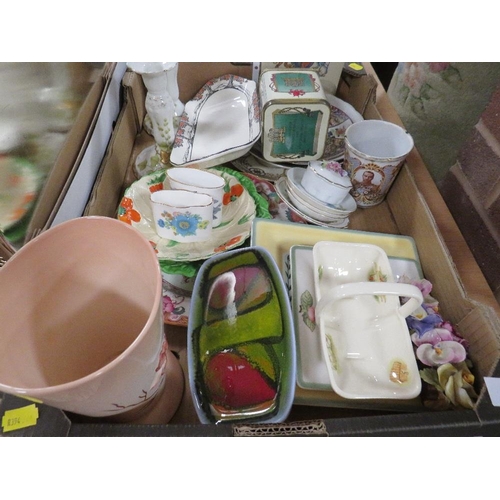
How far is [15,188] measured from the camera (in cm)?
42

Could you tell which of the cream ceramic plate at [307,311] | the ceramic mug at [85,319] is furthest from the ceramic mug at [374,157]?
the ceramic mug at [85,319]

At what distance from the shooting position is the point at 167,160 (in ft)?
2.22

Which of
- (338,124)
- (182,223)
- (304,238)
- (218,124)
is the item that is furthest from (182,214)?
(338,124)

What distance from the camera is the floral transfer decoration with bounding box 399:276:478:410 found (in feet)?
1.34

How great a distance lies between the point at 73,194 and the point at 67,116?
0.11 m

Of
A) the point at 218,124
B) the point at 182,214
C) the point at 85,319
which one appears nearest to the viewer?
the point at 85,319

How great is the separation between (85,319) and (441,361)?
0.39m

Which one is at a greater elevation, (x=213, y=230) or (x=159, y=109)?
(x=159, y=109)

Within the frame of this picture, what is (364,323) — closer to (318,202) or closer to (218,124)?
(318,202)

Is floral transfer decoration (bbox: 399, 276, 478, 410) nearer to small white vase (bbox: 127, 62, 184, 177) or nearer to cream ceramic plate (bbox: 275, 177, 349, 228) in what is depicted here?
cream ceramic plate (bbox: 275, 177, 349, 228)

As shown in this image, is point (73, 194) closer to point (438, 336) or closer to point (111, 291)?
point (111, 291)

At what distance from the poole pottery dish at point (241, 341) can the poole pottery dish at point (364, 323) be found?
2.2 inches

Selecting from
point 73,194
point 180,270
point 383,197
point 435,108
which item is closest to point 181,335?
point 180,270

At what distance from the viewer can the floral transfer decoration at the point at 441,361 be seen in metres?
0.41
